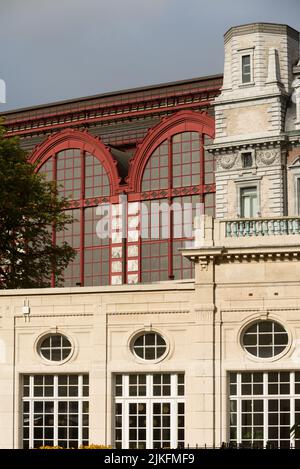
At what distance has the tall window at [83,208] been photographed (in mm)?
95188

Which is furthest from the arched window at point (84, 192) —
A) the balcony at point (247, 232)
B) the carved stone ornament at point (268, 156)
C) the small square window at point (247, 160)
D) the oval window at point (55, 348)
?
the balcony at point (247, 232)

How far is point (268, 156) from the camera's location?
86125mm

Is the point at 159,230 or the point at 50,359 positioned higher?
the point at 159,230

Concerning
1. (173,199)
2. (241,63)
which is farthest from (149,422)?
(241,63)

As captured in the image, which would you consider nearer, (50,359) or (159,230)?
(50,359)

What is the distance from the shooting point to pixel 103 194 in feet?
316

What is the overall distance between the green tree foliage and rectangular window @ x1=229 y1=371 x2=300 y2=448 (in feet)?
79.5

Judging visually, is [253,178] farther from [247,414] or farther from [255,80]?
[247,414]

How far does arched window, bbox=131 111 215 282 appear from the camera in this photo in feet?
297

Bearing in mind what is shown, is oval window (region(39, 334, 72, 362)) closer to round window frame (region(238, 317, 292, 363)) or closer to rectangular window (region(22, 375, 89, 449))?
rectangular window (region(22, 375, 89, 449))
